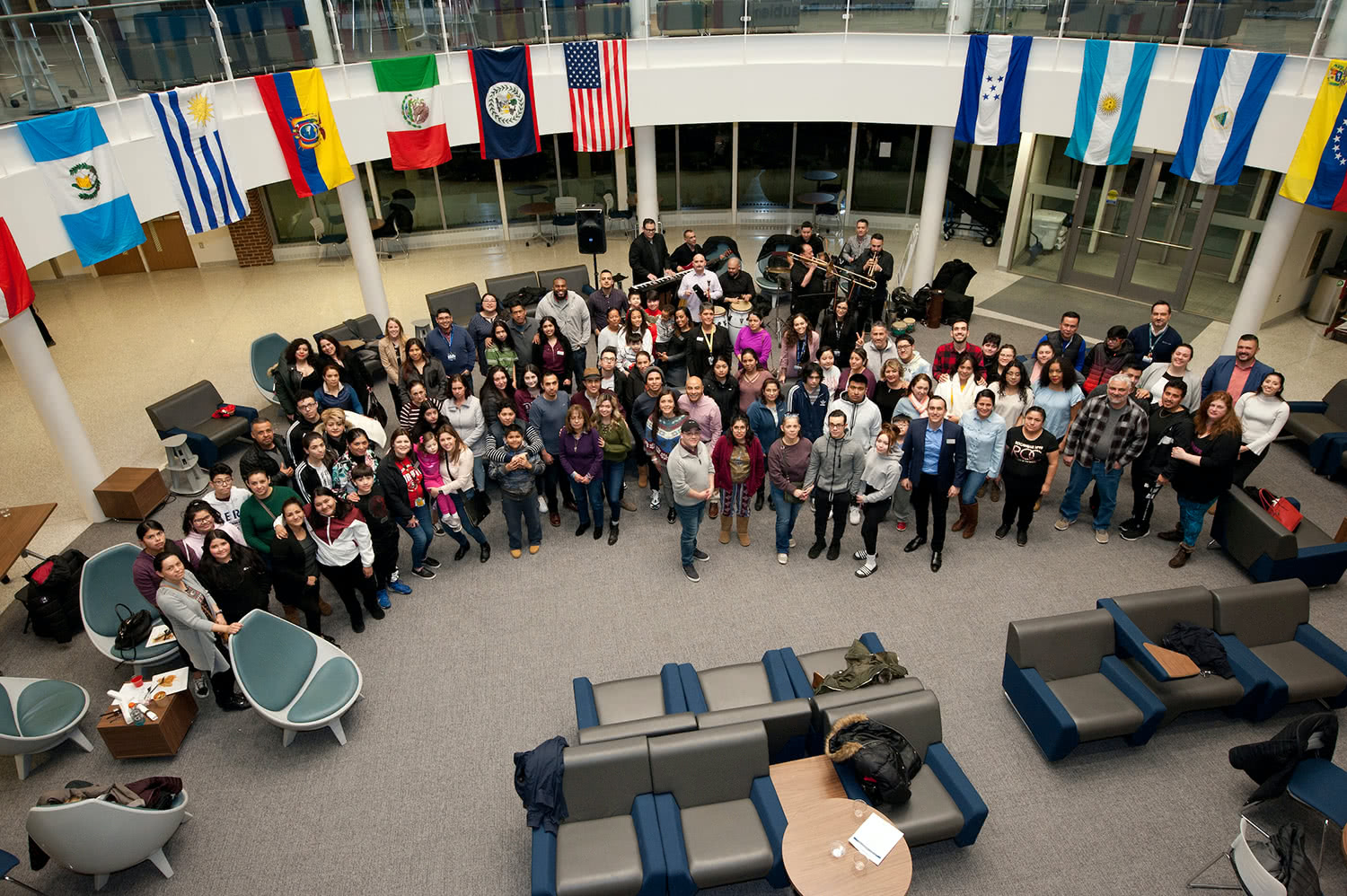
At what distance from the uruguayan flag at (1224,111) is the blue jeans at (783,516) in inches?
274

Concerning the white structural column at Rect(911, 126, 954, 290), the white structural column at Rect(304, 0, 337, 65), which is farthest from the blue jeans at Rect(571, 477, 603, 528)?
the white structural column at Rect(911, 126, 954, 290)

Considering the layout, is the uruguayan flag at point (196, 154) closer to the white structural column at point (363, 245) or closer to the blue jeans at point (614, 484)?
the white structural column at point (363, 245)

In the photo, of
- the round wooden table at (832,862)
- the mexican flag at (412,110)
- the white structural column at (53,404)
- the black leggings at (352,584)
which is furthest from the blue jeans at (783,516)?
the white structural column at (53,404)

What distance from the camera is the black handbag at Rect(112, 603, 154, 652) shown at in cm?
654

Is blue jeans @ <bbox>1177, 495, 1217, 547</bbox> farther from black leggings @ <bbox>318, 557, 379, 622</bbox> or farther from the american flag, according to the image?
the american flag

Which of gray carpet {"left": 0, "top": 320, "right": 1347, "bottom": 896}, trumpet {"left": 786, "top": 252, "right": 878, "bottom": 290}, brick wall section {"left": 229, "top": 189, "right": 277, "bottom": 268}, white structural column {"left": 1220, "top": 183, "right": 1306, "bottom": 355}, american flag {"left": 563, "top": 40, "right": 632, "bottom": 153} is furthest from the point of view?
brick wall section {"left": 229, "top": 189, "right": 277, "bottom": 268}

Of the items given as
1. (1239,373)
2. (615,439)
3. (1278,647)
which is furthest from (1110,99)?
(615,439)

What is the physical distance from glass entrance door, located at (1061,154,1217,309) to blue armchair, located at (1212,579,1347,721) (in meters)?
8.25

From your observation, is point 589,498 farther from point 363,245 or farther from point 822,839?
point 363,245

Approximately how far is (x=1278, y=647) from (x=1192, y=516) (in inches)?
61.9

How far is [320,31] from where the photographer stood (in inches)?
412

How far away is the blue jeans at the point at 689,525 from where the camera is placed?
24.8 feet

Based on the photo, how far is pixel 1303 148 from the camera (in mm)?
8977

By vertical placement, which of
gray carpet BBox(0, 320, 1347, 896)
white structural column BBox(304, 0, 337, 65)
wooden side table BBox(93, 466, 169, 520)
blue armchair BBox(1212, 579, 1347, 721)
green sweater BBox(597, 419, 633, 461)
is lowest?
gray carpet BBox(0, 320, 1347, 896)
